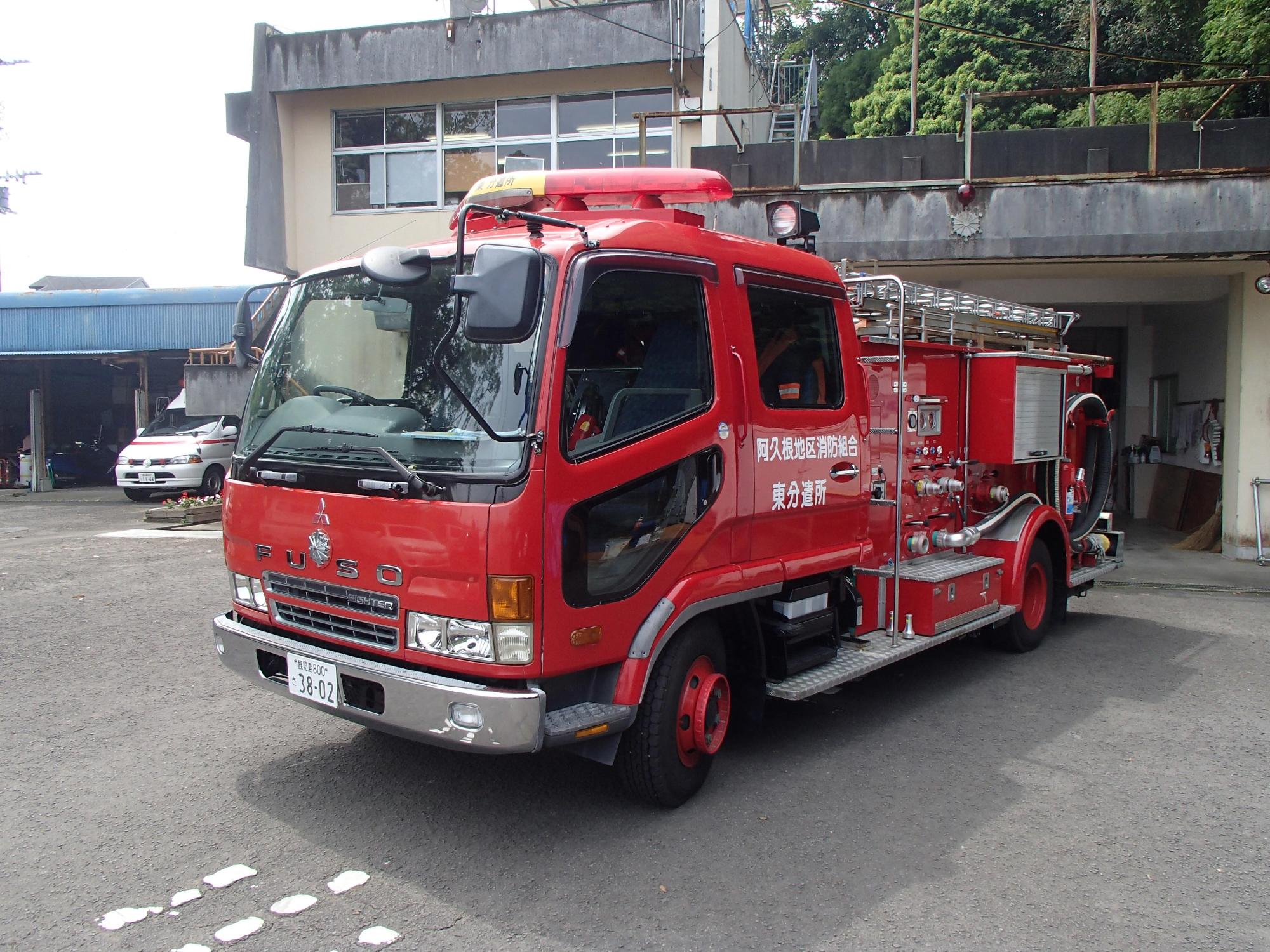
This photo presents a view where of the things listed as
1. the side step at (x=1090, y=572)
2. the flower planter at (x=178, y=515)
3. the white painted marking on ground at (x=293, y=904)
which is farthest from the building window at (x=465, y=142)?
the white painted marking on ground at (x=293, y=904)

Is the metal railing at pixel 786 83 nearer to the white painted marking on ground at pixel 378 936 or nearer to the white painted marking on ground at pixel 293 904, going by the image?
the white painted marking on ground at pixel 293 904

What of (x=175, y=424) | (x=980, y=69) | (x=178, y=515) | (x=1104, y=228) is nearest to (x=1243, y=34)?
(x=1104, y=228)

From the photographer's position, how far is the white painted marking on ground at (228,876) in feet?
11.9

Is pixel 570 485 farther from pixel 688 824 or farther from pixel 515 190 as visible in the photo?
pixel 515 190

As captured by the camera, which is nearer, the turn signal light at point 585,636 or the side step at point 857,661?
the turn signal light at point 585,636

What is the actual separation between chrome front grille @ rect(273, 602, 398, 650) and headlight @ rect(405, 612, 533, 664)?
194 mm

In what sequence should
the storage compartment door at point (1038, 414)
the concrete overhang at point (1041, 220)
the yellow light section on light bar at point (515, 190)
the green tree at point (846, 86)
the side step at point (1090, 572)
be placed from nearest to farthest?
the yellow light section on light bar at point (515, 190)
the storage compartment door at point (1038, 414)
the side step at point (1090, 572)
the concrete overhang at point (1041, 220)
the green tree at point (846, 86)

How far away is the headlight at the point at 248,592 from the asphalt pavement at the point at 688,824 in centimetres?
89

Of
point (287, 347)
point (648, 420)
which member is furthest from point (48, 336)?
point (648, 420)

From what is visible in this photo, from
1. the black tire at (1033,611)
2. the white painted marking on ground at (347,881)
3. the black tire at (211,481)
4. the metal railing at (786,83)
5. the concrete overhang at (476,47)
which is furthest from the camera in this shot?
the metal railing at (786,83)

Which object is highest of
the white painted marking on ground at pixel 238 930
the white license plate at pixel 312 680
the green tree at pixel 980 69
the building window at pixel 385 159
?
the green tree at pixel 980 69

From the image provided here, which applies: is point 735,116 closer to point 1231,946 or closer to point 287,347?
point 287,347

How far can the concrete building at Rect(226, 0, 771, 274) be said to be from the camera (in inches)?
595

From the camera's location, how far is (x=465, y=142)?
53.7ft
